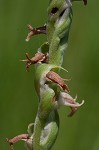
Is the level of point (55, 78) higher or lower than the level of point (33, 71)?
higher

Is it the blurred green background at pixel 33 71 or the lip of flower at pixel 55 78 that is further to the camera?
the blurred green background at pixel 33 71

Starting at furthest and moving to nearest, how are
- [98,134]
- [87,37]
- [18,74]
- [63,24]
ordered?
[87,37] → [18,74] → [98,134] → [63,24]

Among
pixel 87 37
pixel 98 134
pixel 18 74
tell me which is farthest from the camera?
pixel 87 37

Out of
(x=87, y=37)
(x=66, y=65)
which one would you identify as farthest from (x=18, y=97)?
(x=87, y=37)

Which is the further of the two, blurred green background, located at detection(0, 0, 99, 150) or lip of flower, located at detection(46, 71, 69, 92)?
blurred green background, located at detection(0, 0, 99, 150)

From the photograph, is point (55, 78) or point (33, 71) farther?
point (33, 71)

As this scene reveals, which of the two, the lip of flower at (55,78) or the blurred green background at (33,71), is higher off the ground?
the lip of flower at (55,78)

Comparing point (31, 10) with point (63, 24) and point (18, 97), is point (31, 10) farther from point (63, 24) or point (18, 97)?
point (63, 24)

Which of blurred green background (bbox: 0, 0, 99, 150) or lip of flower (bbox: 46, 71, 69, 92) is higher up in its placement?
lip of flower (bbox: 46, 71, 69, 92)
